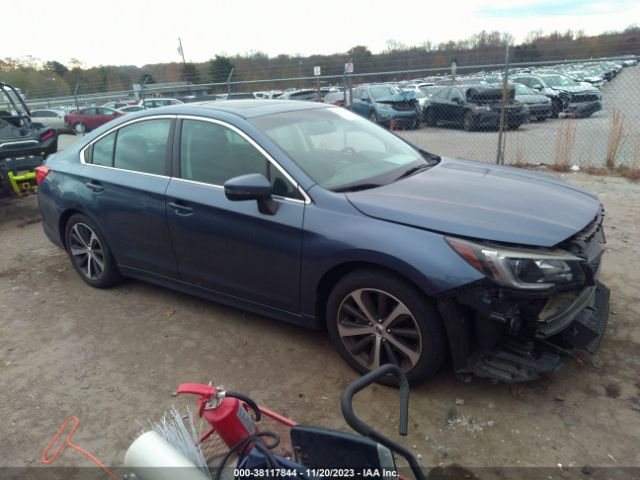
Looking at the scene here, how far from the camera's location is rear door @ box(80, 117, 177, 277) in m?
3.78

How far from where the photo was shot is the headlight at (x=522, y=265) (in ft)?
8.14

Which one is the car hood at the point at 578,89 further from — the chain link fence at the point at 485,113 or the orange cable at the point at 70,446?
the orange cable at the point at 70,446

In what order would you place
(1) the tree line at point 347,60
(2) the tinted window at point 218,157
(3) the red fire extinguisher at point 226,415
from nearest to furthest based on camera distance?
(3) the red fire extinguisher at point 226,415
(2) the tinted window at point 218,157
(1) the tree line at point 347,60

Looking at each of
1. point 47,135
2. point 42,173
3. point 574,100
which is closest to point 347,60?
point 574,100

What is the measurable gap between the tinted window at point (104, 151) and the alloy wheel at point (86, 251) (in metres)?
0.61

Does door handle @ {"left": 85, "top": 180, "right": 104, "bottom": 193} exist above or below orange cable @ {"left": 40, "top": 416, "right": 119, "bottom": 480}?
above

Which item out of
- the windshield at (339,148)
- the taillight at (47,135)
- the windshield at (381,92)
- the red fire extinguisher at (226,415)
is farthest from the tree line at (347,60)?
the red fire extinguisher at (226,415)

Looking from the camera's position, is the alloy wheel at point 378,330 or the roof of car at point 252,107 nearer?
the alloy wheel at point 378,330

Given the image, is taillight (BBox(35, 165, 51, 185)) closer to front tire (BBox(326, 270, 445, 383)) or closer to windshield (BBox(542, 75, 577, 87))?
front tire (BBox(326, 270, 445, 383))

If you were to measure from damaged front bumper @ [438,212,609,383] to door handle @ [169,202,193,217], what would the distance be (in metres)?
1.89

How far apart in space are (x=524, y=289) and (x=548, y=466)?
2.77ft

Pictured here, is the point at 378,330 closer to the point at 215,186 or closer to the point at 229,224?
the point at 229,224

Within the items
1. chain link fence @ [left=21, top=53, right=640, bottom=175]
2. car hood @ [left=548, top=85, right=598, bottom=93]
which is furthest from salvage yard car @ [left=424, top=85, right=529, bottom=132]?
car hood @ [left=548, top=85, right=598, bottom=93]

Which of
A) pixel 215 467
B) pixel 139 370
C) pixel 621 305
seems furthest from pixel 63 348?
pixel 621 305
